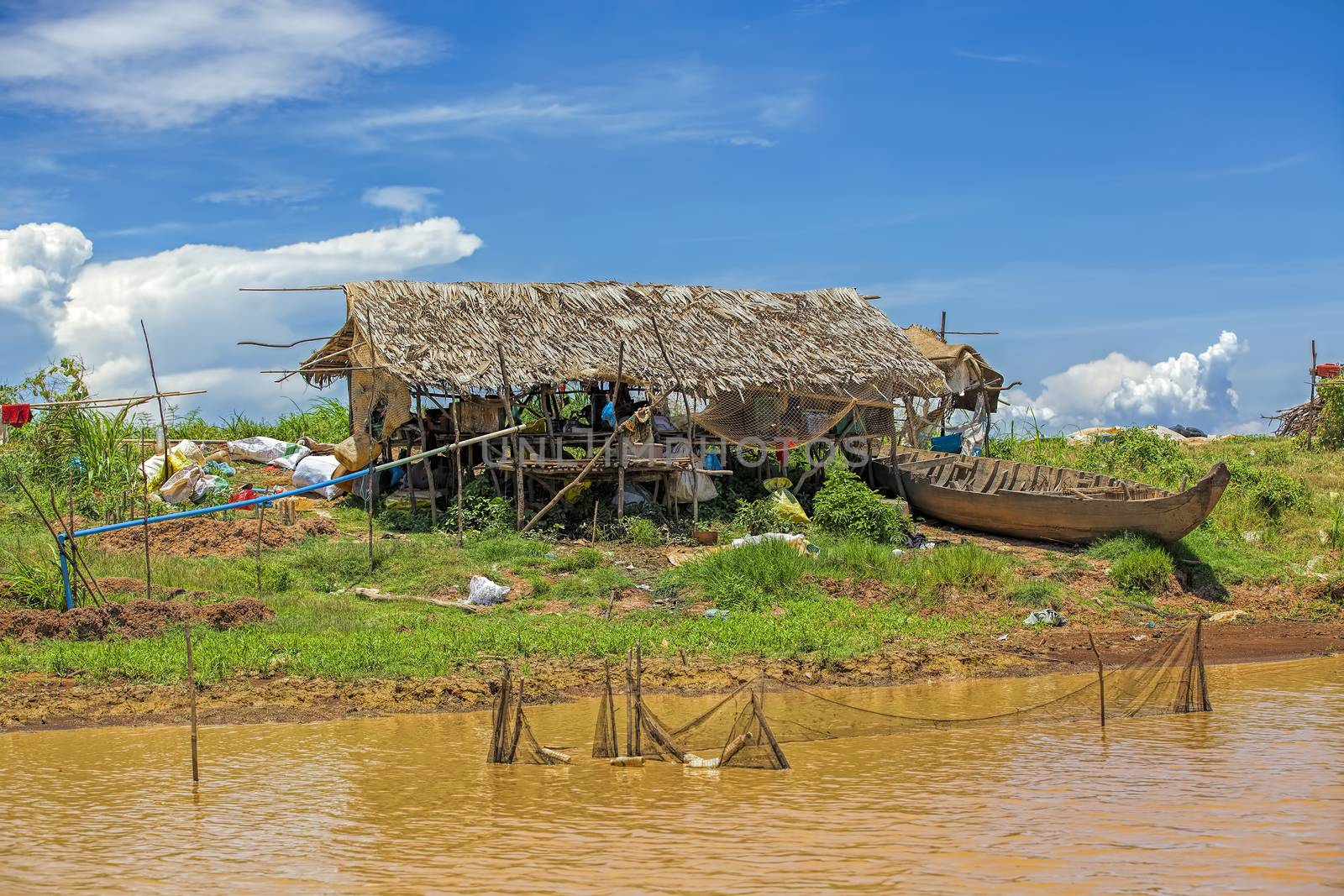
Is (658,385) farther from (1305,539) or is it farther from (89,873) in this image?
(89,873)

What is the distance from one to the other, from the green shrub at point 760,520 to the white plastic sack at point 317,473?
20.7 feet

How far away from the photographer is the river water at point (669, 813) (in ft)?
21.3

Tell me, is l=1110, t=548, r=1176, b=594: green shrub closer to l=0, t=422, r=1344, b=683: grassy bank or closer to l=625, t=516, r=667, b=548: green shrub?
l=0, t=422, r=1344, b=683: grassy bank

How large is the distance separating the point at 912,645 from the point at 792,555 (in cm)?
248

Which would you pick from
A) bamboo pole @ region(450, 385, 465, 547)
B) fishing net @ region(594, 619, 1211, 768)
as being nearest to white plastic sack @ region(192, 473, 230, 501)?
bamboo pole @ region(450, 385, 465, 547)

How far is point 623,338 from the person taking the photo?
60.1 ft

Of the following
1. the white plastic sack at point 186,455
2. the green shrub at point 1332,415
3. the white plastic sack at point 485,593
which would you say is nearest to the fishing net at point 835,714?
the white plastic sack at point 485,593

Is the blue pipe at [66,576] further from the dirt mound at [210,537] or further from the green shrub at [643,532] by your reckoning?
the green shrub at [643,532]

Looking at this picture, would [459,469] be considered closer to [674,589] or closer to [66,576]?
[674,589]

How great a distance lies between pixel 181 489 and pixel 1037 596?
40.1 ft

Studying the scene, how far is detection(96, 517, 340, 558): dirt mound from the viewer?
15250mm

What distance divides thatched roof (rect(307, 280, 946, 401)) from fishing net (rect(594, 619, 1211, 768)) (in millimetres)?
7857

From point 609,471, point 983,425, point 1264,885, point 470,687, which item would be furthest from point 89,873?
point 983,425

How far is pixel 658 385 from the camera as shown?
57.6 ft
